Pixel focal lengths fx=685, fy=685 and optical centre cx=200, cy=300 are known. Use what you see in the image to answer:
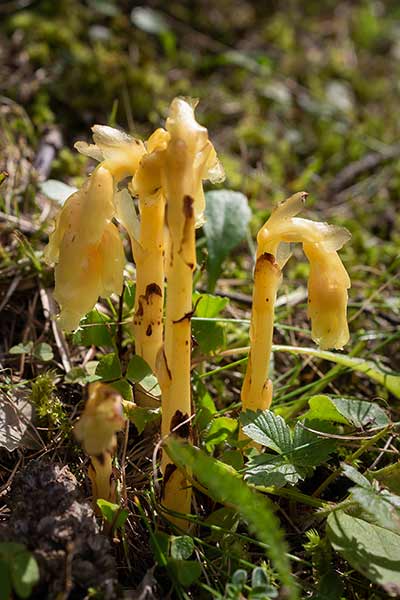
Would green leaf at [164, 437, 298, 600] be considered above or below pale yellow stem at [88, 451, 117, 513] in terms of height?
above

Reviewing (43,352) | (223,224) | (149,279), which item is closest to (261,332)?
(149,279)

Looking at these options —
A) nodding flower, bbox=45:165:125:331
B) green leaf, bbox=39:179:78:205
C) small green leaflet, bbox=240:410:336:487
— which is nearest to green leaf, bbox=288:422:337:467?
small green leaflet, bbox=240:410:336:487

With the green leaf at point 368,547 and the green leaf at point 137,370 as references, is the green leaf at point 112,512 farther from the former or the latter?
the green leaf at point 368,547

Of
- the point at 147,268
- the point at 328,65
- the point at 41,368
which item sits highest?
the point at 328,65

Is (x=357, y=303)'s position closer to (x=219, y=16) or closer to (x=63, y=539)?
(x=63, y=539)

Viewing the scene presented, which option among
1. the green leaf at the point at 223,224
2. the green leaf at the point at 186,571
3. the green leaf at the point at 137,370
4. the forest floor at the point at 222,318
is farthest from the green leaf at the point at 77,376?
the green leaf at the point at 223,224

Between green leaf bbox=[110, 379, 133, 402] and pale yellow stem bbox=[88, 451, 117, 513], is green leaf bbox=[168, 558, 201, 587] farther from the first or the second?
green leaf bbox=[110, 379, 133, 402]

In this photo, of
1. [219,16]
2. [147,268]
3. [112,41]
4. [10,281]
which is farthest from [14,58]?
[147,268]
